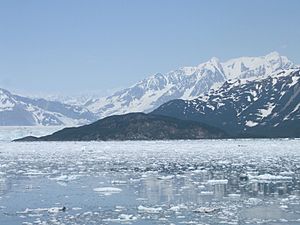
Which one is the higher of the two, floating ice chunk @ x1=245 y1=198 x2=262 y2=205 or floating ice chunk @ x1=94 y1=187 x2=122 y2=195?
floating ice chunk @ x1=94 y1=187 x2=122 y2=195

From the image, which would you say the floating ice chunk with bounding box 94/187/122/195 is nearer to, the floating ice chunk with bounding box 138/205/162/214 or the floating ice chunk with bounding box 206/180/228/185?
the floating ice chunk with bounding box 138/205/162/214

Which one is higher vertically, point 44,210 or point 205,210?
point 205,210

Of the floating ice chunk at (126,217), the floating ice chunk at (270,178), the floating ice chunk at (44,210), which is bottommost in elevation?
the floating ice chunk at (126,217)

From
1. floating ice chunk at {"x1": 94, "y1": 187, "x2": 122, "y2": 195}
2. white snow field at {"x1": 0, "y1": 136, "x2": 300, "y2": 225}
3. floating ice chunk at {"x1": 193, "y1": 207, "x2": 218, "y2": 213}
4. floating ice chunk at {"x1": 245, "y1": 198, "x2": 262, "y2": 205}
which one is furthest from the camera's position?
floating ice chunk at {"x1": 94, "y1": 187, "x2": 122, "y2": 195}

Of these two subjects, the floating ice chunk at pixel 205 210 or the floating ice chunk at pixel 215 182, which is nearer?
the floating ice chunk at pixel 205 210

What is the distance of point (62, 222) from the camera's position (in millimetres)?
24172

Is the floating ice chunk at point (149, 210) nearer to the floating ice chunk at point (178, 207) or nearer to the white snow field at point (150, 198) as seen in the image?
the white snow field at point (150, 198)

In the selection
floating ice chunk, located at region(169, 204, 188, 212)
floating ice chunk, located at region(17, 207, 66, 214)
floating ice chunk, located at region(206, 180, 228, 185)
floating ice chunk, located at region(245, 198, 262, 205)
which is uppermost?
floating ice chunk, located at region(206, 180, 228, 185)

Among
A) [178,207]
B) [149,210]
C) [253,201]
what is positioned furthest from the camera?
[253,201]

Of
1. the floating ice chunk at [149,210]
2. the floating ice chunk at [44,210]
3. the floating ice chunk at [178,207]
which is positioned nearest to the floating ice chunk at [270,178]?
the floating ice chunk at [178,207]

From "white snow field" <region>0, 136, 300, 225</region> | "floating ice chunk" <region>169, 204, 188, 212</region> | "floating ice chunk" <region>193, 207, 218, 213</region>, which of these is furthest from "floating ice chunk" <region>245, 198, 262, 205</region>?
"floating ice chunk" <region>169, 204, 188, 212</region>

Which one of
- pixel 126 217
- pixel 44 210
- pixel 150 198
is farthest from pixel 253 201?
pixel 44 210

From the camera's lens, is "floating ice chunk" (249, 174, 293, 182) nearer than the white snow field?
No

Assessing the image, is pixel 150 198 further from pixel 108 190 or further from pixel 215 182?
pixel 215 182
